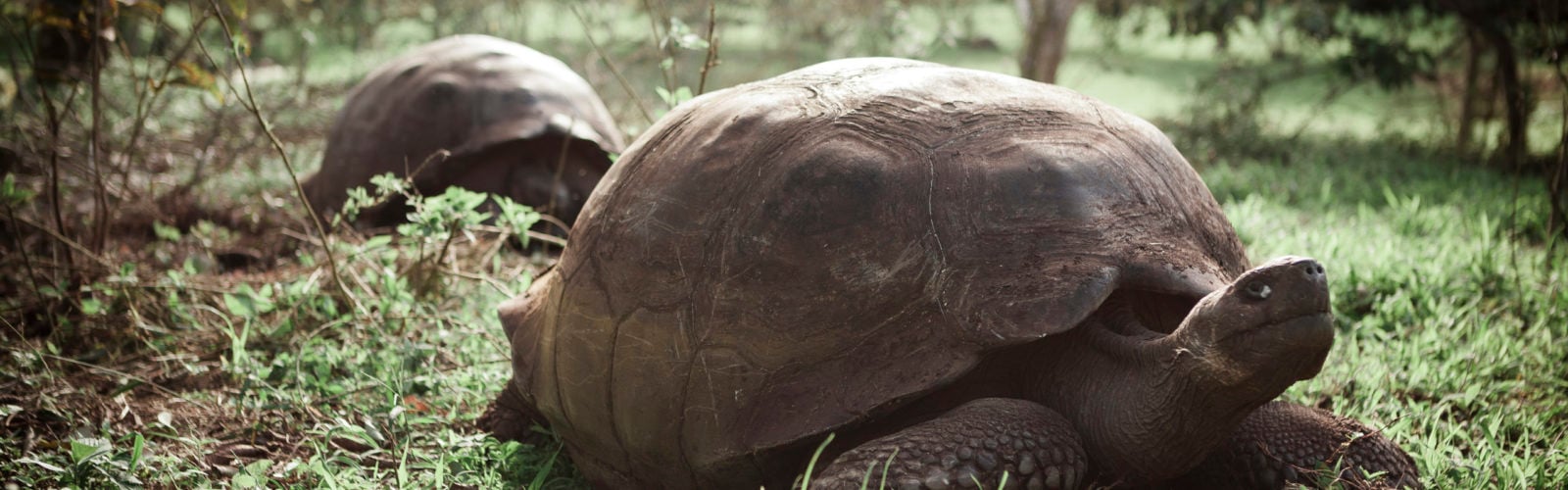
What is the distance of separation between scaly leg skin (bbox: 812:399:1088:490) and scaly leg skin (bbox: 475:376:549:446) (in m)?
1.18

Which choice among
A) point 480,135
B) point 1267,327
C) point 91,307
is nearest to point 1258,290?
point 1267,327

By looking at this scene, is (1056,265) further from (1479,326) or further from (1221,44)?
(1221,44)

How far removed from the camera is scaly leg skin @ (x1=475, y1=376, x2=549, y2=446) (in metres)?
2.96

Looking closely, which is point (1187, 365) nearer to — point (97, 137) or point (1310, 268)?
point (1310, 268)

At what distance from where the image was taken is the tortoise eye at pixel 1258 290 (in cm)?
179

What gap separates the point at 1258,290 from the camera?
180cm

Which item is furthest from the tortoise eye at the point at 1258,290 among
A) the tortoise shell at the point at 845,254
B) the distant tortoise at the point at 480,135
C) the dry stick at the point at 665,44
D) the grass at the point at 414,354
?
the distant tortoise at the point at 480,135

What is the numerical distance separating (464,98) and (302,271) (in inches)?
46.8

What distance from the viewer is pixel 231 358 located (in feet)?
11.8

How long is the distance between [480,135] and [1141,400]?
3683mm

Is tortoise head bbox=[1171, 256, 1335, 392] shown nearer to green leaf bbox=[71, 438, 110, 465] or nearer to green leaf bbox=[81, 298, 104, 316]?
green leaf bbox=[71, 438, 110, 465]

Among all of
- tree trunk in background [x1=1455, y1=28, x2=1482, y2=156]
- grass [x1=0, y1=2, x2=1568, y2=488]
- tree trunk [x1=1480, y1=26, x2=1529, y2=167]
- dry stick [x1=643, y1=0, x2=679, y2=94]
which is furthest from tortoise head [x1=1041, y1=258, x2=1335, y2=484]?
tree trunk in background [x1=1455, y1=28, x2=1482, y2=156]

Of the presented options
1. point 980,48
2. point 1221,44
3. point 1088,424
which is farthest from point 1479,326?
point 980,48

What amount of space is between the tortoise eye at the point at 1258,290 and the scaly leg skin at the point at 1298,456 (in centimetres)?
60
